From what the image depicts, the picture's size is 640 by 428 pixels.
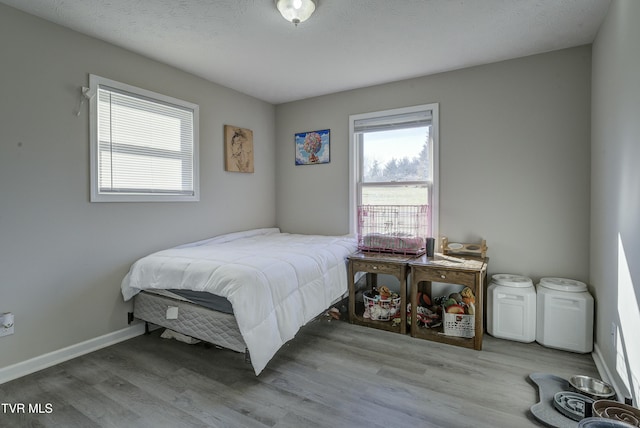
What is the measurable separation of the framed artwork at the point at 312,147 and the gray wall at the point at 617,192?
8.28ft

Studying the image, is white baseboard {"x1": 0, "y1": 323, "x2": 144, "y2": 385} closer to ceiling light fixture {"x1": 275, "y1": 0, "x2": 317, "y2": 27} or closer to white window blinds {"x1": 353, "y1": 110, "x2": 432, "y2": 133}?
ceiling light fixture {"x1": 275, "y1": 0, "x2": 317, "y2": 27}

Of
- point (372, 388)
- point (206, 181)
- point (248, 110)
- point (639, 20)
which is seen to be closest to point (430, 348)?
point (372, 388)

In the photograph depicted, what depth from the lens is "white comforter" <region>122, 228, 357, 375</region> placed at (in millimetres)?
1967

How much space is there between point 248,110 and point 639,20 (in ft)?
11.1

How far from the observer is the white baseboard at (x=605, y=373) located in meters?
1.76

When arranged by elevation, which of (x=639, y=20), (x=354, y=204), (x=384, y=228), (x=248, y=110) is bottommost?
(x=384, y=228)

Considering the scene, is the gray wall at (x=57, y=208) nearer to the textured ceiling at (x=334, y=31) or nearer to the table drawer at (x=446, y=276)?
the textured ceiling at (x=334, y=31)

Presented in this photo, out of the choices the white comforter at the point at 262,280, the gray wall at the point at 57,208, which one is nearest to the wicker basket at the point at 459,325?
the white comforter at the point at 262,280

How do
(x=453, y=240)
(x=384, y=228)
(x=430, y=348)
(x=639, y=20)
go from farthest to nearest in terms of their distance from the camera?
1. (x=384, y=228)
2. (x=453, y=240)
3. (x=430, y=348)
4. (x=639, y=20)

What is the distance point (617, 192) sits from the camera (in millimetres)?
1950

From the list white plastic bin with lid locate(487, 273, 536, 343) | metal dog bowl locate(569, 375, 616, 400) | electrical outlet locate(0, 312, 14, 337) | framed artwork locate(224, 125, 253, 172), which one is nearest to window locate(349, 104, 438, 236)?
white plastic bin with lid locate(487, 273, 536, 343)

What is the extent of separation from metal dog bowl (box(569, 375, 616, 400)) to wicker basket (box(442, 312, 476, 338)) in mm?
711

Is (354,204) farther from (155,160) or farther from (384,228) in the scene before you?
(155,160)

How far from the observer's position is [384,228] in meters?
3.40
